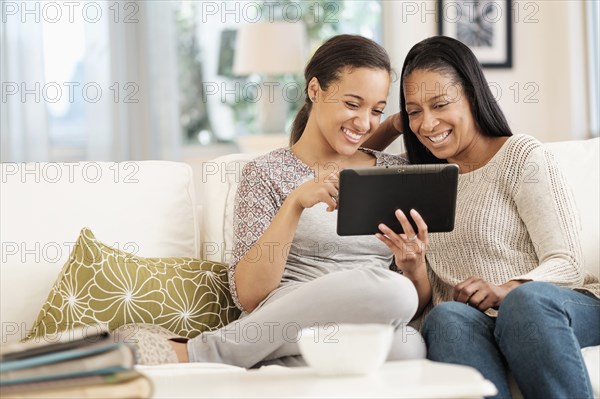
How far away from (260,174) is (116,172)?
0.42m

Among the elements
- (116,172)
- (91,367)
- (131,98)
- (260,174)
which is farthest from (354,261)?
(131,98)

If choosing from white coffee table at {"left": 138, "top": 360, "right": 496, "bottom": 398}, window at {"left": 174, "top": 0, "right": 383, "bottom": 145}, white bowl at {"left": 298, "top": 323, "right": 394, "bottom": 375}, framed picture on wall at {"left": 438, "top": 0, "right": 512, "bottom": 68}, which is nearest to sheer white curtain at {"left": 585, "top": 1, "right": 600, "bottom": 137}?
framed picture on wall at {"left": 438, "top": 0, "right": 512, "bottom": 68}

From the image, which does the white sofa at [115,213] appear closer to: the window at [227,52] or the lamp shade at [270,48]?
the lamp shade at [270,48]

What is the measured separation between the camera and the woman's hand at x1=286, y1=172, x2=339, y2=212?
1.95m

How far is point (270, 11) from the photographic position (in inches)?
169

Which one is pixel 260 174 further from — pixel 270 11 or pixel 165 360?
pixel 270 11

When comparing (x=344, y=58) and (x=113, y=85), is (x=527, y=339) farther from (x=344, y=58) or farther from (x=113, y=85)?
(x=113, y=85)

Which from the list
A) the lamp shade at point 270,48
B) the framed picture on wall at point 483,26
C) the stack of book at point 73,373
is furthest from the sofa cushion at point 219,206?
the framed picture on wall at point 483,26

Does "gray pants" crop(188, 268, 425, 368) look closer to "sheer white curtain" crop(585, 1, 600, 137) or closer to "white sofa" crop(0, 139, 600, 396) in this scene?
"white sofa" crop(0, 139, 600, 396)

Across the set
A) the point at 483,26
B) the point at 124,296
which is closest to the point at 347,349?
the point at 124,296

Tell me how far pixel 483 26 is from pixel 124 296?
2.53m

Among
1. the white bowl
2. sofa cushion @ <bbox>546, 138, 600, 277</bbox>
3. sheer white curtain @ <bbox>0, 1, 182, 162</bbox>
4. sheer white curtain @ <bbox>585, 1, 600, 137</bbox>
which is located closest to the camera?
the white bowl

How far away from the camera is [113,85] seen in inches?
155

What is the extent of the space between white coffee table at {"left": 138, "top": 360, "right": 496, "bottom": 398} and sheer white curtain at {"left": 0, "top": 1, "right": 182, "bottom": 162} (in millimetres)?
2484
